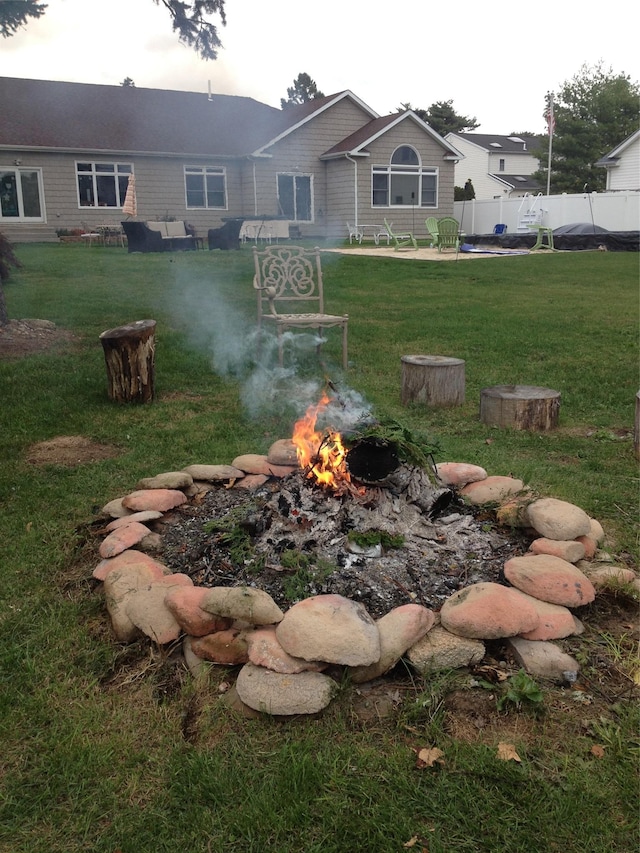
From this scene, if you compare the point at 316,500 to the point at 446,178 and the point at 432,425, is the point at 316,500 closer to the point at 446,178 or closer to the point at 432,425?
the point at 432,425

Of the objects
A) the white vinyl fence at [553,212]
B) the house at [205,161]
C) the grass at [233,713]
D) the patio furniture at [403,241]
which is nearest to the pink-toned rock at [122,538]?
the grass at [233,713]

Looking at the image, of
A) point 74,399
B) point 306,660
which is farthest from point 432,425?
point 306,660

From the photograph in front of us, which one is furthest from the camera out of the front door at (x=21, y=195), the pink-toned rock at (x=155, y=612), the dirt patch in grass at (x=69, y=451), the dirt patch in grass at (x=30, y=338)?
the front door at (x=21, y=195)

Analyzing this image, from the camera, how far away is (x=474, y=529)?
10.9ft

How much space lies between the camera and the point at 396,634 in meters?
2.52

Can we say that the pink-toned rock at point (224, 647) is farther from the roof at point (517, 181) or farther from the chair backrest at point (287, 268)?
the roof at point (517, 181)

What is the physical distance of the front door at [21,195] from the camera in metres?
21.5

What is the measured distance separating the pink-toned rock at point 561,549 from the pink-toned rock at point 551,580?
0.39 feet

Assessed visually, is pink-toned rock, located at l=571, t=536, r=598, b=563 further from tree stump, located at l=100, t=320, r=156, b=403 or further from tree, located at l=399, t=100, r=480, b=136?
tree, located at l=399, t=100, r=480, b=136

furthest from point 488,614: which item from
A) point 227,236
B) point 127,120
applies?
point 127,120

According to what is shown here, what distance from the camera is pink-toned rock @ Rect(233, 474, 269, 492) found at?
3.83 m

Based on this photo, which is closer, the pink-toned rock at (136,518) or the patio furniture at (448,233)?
the pink-toned rock at (136,518)

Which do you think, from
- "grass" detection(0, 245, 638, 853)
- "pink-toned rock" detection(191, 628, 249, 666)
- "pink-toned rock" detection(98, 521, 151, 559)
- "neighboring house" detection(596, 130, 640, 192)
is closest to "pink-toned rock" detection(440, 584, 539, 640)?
"grass" detection(0, 245, 638, 853)

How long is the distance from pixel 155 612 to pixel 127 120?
959 inches
